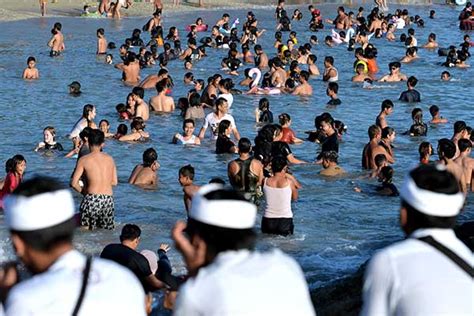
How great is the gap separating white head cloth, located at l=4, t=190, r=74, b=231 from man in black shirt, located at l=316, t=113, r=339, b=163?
12.4 metres

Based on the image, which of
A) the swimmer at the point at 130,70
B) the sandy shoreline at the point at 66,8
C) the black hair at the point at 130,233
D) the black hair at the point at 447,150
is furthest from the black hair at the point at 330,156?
the sandy shoreline at the point at 66,8

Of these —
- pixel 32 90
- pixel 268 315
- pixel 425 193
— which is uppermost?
pixel 425 193

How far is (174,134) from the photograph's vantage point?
18328 mm

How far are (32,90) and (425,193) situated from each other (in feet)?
65.2

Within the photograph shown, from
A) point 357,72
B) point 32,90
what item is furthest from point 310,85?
point 32,90

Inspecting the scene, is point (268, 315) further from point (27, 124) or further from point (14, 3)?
point (14, 3)

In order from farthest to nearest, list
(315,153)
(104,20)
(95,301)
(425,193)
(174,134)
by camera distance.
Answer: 1. (104,20)
2. (174,134)
3. (315,153)
4. (425,193)
5. (95,301)

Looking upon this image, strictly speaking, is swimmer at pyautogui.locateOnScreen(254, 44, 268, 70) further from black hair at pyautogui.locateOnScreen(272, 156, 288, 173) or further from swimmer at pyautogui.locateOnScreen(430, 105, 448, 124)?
black hair at pyautogui.locateOnScreen(272, 156, 288, 173)

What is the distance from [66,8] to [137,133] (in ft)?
69.1

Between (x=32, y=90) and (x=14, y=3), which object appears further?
(x=14, y=3)

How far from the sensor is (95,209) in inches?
451

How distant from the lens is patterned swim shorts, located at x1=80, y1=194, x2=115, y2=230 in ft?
37.6

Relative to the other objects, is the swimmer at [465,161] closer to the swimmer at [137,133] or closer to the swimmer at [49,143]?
the swimmer at [137,133]

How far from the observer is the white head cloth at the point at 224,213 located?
3.63 meters
